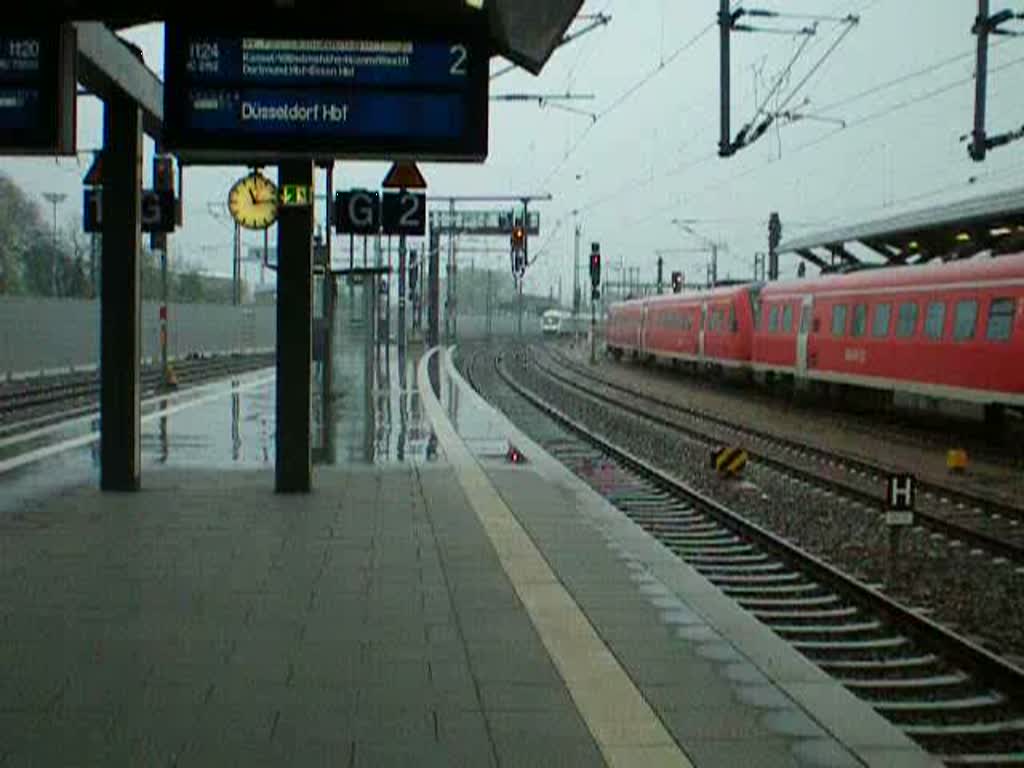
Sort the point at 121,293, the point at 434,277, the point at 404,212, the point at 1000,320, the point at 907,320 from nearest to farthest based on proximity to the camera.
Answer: the point at 121,293 < the point at 404,212 < the point at 1000,320 < the point at 907,320 < the point at 434,277

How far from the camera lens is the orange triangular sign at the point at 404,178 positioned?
15492mm

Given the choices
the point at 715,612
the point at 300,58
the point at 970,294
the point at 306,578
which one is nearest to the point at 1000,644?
the point at 715,612

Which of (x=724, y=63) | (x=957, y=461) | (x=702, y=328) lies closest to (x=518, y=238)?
(x=702, y=328)

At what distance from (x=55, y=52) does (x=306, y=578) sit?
409 cm

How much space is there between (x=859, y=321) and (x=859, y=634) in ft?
59.3

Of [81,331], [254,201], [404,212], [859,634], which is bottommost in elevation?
[859,634]

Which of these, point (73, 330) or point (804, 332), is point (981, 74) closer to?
point (804, 332)

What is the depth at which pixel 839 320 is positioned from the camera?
27.3 meters

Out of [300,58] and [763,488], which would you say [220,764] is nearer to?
[300,58]

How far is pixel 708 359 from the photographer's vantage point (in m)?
40.5

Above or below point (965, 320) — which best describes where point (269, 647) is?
below

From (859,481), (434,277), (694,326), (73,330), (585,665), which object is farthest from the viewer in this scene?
(434,277)

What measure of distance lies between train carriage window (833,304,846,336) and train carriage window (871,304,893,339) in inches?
64.8

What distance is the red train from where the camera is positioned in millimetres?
19719
